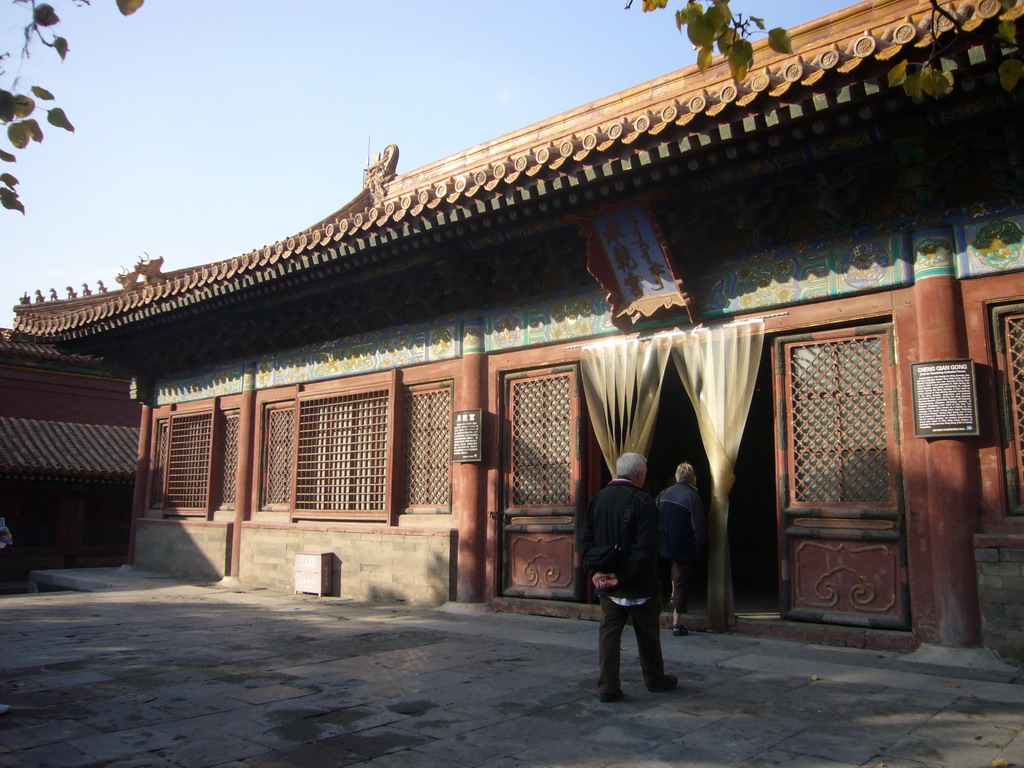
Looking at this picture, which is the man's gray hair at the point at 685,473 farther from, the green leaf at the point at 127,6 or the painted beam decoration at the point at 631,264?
the green leaf at the point at 127,6

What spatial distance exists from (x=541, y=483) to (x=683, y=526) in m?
1.85

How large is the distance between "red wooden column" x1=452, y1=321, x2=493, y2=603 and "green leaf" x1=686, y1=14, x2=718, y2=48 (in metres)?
5.79

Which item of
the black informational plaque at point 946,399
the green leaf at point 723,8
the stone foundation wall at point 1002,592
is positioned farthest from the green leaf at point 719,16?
the stone foundation wall at point 1002,592

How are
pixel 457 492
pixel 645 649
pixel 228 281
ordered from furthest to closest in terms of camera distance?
1. pixel 228 281
2. pixel 457 492
3. pixel 645 649

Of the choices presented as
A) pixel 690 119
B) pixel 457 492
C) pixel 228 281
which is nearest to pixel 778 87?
pixel 690 119

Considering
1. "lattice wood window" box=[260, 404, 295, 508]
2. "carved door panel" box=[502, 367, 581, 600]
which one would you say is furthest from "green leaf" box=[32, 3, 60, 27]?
"lattice wood window" box=[260, 404, 295, 508]

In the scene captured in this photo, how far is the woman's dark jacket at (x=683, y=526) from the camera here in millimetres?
6773

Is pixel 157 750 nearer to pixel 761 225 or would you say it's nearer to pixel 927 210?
pixel 761 225

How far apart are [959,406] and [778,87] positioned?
253 cm

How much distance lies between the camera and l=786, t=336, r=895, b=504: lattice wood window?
626cm

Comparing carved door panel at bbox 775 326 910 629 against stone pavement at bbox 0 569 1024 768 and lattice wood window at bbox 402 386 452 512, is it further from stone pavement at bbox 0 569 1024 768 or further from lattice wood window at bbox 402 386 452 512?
lattice wood window at bbox 402 386 452 512

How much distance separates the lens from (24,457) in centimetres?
1745

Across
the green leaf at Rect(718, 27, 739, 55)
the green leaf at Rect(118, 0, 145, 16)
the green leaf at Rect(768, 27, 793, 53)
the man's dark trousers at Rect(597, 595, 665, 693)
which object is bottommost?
the man's dark trousers at Rect(597, 595, 665, 693)

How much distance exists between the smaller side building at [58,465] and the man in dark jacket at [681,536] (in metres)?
15.1
